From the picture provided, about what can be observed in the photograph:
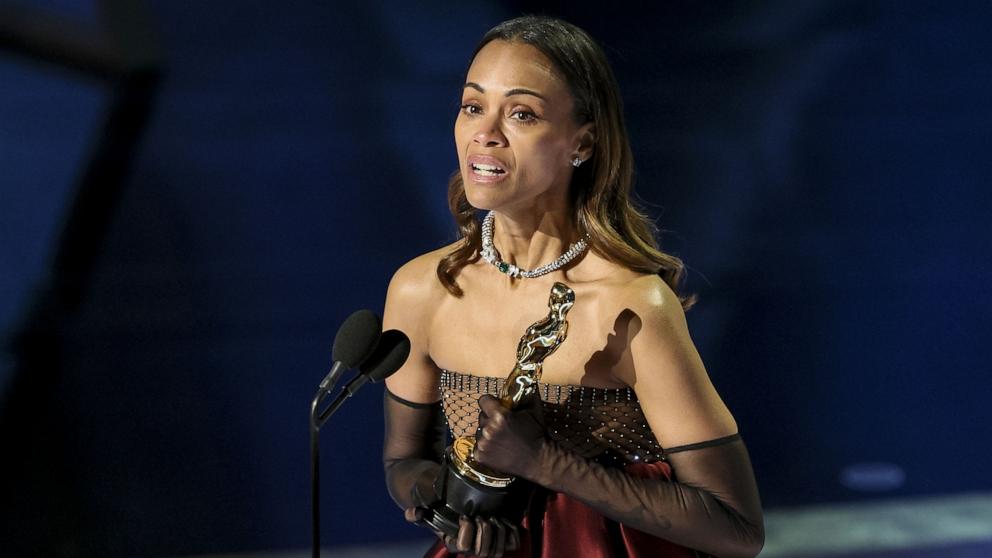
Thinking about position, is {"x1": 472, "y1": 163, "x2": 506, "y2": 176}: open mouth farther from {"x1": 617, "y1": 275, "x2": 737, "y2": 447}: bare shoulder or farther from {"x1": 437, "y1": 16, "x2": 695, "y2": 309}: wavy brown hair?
{"x1": 617, "y1": 275, "x2": 737, "y2": 447}: bare shoulder

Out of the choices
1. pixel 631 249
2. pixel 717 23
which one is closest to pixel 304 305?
pixel 717 23

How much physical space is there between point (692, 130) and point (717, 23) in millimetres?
297

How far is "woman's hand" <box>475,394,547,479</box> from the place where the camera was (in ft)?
4.85

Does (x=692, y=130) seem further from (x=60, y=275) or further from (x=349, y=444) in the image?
(x=60, y=275)

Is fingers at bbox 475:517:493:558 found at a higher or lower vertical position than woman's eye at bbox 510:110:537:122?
lower

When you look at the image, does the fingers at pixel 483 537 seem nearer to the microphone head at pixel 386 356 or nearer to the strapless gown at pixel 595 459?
the strapless gown at pixel 595 459

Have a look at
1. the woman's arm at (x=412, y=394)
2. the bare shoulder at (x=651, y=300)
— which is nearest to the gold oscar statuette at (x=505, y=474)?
the bare shoulder at (x=651, y=300)

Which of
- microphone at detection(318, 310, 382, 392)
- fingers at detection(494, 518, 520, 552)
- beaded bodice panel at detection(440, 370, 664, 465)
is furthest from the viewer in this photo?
beaded bodice panel at detection(440, 370, 664, 465)

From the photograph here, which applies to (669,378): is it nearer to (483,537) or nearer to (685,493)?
(685,493)

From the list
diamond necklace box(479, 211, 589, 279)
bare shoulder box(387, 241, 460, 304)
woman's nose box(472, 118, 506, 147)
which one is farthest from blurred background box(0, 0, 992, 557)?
woman's nose box(472, 118, 506, 147)

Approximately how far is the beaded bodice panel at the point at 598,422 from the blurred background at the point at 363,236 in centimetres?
145

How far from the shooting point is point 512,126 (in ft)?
5.19

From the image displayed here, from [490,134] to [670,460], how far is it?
0.51 m

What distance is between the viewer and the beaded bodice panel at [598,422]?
5.35 ft
